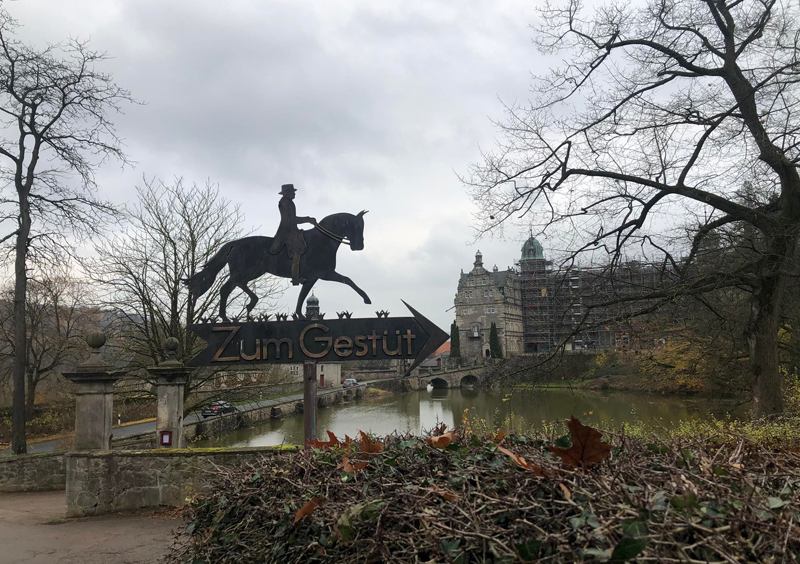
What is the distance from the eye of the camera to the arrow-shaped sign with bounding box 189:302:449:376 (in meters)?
6.93

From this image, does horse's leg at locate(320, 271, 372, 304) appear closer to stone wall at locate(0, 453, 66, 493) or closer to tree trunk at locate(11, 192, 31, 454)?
stone wall at locate(0, 453, 66, 493)

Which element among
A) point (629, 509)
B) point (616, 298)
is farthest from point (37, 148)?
point (629, 509)

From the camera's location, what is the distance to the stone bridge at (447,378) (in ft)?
200

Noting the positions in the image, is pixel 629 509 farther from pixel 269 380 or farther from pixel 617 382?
pixel 617 382

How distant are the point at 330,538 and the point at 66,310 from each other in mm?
30590

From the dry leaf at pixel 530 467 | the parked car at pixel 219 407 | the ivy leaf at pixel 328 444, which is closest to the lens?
the dry leaf at pixel 530 467

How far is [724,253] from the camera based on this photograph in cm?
1195

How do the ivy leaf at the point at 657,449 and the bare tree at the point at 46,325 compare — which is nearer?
the ivy leaf at the point at 657,449

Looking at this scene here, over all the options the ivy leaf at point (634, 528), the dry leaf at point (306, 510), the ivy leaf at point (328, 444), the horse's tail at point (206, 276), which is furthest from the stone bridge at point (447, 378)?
the ivy leaf at point (634, 528)

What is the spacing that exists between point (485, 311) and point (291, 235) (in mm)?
69735

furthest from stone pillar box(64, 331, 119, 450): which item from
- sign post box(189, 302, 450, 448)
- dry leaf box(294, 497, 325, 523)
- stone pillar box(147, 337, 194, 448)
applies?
dry leaf box(294, 497, 325, 523)

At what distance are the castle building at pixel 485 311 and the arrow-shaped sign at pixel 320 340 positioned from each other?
224 feet

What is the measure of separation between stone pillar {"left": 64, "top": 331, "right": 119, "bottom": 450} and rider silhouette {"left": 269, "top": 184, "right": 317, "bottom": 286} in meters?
3.92

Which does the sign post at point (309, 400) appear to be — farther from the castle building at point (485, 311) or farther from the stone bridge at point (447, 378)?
the castle building at point (485, 311)
